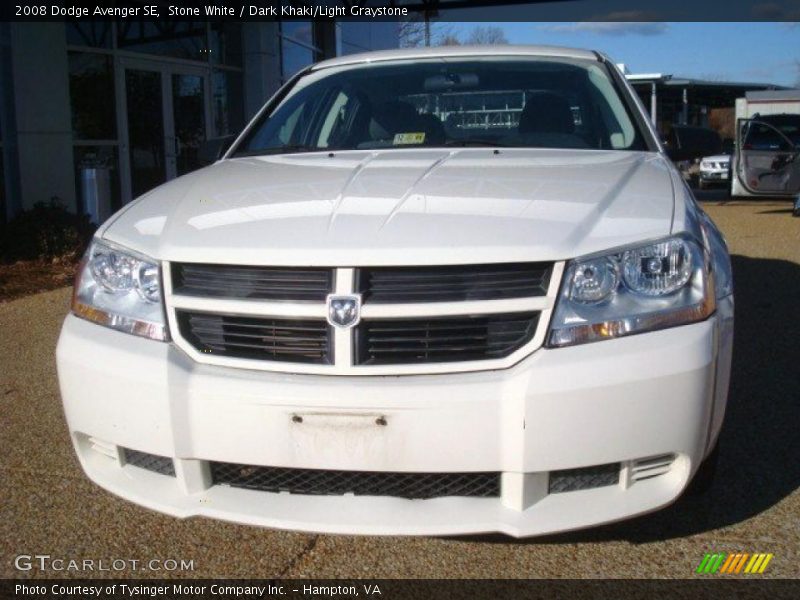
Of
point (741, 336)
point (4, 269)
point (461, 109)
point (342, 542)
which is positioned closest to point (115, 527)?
point (342, 542)

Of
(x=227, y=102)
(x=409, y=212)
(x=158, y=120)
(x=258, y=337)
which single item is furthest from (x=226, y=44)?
(x=258, y=337)

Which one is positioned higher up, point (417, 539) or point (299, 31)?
point (299, 31)

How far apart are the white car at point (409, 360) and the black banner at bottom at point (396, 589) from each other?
30 centimetres

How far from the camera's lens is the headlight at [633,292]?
249 centimetres

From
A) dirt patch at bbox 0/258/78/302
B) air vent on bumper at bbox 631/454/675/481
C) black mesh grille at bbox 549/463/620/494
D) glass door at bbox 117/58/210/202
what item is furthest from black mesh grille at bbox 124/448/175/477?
glass door at bbox 117/58/210/202

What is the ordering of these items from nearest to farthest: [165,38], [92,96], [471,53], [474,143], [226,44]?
[474,143] < [471,53] < [92,96] < [165,38] < [226,44]

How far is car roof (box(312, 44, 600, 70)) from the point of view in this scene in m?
4.41

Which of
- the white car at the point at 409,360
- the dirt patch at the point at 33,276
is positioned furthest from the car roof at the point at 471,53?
the dirt patch at the point at 33,276

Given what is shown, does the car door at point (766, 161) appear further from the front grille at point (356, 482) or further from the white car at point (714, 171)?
the front grille at point (356, 482)

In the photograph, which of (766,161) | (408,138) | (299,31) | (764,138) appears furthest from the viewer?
(299,31)

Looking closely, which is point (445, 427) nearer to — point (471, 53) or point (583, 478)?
point (583, 478)

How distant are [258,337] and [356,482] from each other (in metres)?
0.48

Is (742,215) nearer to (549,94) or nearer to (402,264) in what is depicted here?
(549,94)

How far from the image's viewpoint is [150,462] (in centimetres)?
275
